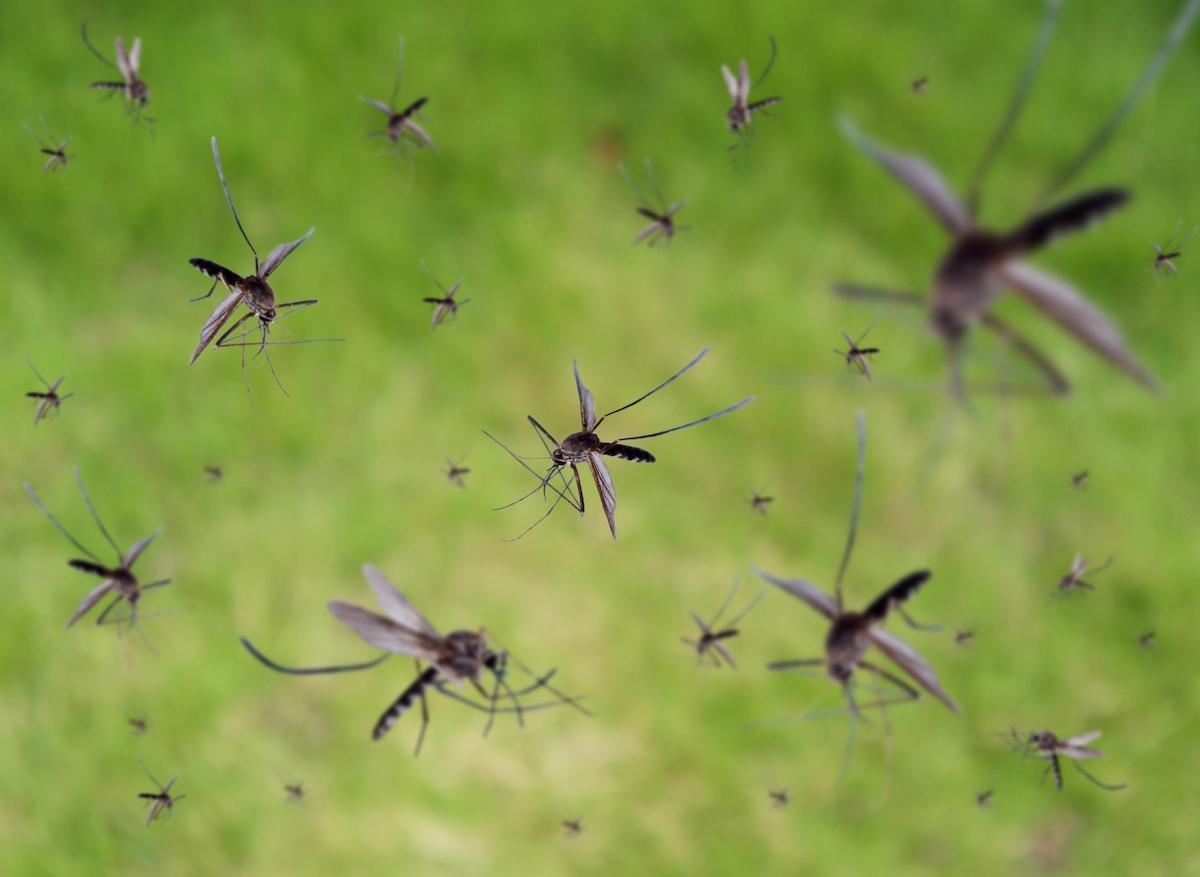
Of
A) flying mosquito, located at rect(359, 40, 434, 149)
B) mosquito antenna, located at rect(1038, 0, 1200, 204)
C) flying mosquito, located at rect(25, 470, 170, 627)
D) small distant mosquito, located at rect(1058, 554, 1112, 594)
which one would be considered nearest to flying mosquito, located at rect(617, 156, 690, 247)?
flying mosquito, located at rect(359, 40, 434, 149)

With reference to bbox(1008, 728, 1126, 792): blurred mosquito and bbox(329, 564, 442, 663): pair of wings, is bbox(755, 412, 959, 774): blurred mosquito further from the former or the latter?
bbox(1008, 728, 1126, 792): blurred mosquito

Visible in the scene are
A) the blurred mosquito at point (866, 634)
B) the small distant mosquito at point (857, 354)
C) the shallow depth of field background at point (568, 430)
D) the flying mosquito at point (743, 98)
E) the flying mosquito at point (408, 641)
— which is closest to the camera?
the blurred mosquito at point (866, 634)

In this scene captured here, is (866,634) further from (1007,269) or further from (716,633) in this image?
(716,633)

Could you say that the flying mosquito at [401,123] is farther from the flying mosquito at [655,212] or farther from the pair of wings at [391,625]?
the pair of wings at [391,625]

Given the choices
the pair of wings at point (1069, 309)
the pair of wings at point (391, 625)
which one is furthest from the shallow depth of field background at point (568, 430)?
the pair of wings at point (1069, 309)

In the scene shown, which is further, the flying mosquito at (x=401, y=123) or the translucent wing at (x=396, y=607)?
the flying mosquito at (x=401, y=123)

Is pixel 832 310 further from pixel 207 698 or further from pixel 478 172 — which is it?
pixel 207 698

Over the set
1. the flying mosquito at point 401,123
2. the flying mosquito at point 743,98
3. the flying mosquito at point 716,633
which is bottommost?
the flying mosquito at point 716,633
